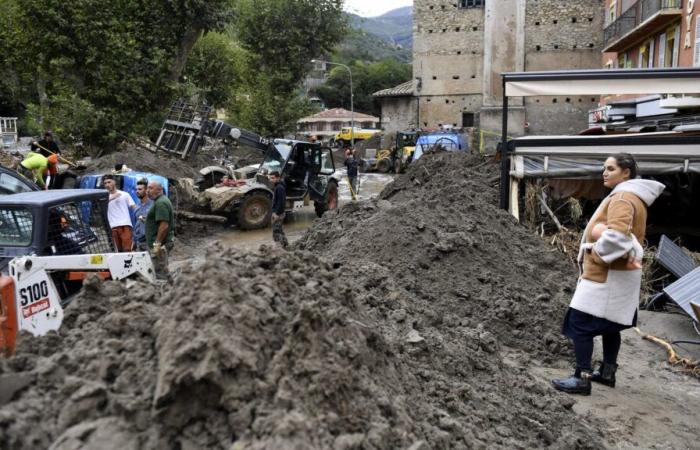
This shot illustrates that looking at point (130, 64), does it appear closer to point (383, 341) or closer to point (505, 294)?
point (505, 294)

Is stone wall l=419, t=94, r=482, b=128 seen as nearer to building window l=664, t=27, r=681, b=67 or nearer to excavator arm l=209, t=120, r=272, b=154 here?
building window l=664, t=27, r=681, b=67

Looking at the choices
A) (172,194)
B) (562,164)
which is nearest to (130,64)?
(172,194)

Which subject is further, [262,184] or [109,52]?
[109,52]

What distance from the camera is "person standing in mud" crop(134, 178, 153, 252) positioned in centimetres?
921

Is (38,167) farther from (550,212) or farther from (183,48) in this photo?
(550,212)

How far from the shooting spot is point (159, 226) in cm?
827

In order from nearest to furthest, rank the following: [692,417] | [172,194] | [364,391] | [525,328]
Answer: [364,391] < [692,417] < [525,328] < [172,194]

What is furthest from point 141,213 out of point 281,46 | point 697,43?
point 281,46

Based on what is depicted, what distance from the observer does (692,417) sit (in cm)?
468

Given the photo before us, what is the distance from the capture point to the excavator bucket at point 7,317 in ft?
12.6

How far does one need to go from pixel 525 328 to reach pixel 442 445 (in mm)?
3501

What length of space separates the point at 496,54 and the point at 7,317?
3728 centimetres

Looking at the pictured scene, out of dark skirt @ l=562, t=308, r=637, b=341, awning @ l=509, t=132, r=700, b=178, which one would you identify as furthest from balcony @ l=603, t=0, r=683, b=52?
dark skirt @ l=562, t=308, r=637, b=341

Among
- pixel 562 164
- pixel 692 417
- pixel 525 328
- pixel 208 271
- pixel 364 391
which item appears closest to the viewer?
pixel 364 391
